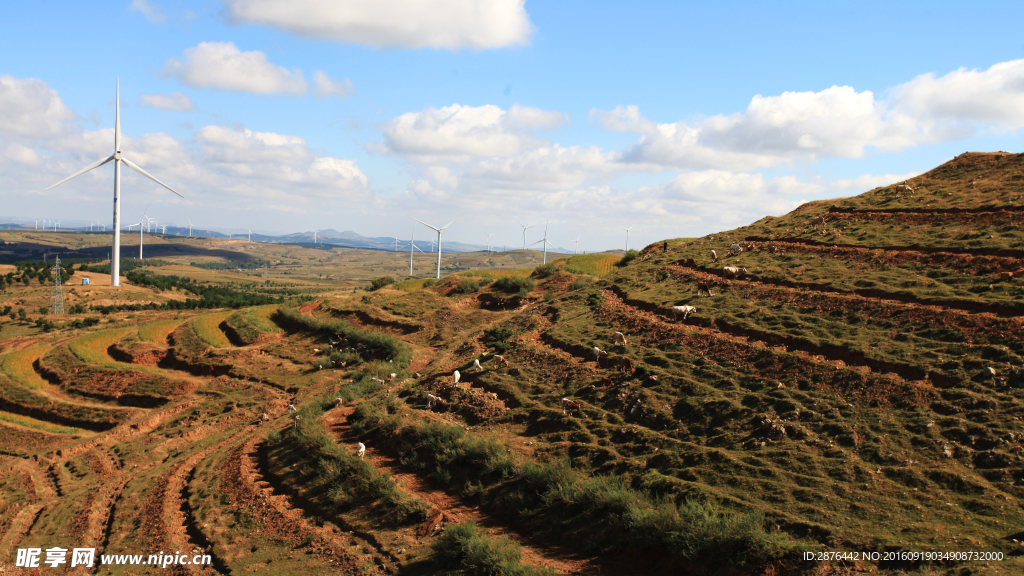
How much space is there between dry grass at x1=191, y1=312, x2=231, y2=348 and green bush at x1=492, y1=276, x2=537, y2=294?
81.2ft

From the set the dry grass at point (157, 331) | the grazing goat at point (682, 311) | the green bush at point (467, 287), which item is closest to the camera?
the grazing goat at point (682, 311)

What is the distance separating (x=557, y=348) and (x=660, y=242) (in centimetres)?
2976

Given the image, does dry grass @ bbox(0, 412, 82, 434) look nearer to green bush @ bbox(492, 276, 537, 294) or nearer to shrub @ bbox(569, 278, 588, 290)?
green bush @ bbox(492, 276, 537, 294)

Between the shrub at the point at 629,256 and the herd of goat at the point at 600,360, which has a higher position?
the shrub at the point at 629,256

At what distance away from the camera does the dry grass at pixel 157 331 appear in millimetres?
49000

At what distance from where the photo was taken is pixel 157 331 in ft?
169

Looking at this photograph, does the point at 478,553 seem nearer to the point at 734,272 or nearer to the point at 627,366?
the point at 627,366

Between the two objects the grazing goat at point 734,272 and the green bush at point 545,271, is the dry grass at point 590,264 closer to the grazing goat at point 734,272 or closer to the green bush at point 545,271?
the green bush at point 545,271

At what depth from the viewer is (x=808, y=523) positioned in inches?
503

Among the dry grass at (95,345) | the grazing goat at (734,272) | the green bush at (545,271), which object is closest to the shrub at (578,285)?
the green bush at (545,271)

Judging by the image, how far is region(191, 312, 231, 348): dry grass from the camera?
47216 millimetres

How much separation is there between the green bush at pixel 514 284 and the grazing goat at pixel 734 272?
22.1m

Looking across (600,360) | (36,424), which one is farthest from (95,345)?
(600,360)

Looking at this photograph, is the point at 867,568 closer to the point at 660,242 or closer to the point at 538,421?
the point at 538,421
